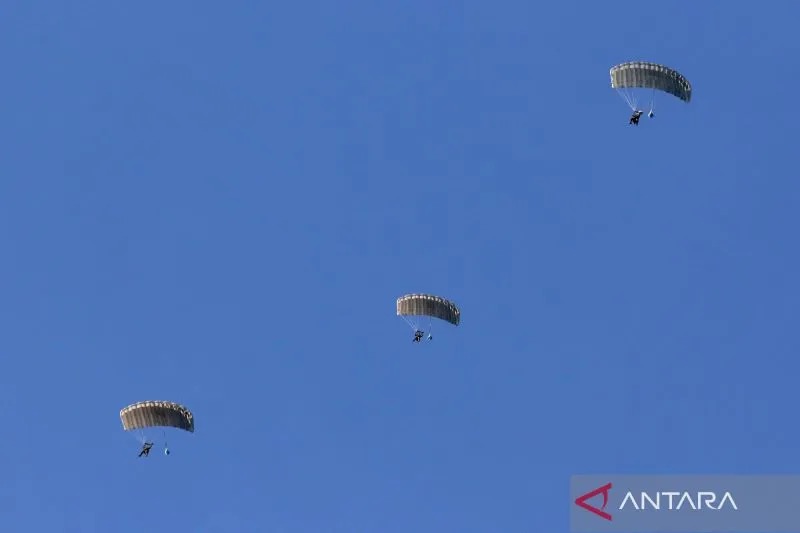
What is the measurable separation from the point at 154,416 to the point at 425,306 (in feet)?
54.8

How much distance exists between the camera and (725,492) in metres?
78.1

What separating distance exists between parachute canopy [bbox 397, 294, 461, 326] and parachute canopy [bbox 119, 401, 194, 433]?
1427cm

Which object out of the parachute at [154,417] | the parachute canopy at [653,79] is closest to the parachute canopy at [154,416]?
the parachute at [154,417]

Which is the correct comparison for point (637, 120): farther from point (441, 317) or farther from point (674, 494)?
point (674, 494)

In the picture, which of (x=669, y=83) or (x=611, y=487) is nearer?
(x=669, y=83)

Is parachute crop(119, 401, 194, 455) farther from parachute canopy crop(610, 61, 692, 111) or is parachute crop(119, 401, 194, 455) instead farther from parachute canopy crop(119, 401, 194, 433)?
parachute canopy crop(610, 61, 692, 111)

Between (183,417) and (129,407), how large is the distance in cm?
270

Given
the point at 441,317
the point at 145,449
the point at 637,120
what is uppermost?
the point at 637,120

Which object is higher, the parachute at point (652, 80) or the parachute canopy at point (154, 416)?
the parachute at point (652, 80)

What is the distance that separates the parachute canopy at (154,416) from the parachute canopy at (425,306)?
1427 centimetres

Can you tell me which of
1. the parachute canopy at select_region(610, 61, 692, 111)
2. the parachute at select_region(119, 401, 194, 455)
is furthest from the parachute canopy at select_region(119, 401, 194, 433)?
the parachute canopy at select_region(610, 61, 692, 111)

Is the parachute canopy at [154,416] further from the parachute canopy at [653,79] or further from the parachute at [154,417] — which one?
the parachute canopy at [653,79]

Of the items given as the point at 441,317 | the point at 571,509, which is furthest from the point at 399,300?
the point at 571,509

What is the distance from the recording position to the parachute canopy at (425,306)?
8019 cm
